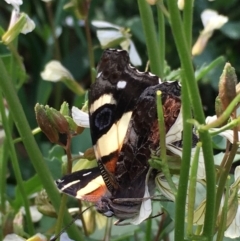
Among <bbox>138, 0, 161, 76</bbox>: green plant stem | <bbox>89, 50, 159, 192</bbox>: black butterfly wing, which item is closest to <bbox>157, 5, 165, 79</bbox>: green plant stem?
<bbox>138, 0, 161, 76</bbox>: green plant stem

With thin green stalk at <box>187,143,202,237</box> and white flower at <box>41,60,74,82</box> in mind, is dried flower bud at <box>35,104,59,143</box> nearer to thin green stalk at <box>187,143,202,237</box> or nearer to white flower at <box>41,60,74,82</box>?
thin green stalk at <box>187,143,202,237</box>

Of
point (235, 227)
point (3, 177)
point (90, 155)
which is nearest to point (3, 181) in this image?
point (3, 177)

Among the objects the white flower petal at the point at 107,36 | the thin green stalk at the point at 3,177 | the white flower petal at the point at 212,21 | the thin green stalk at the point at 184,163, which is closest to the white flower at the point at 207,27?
the white flower petal at the point at 212,21

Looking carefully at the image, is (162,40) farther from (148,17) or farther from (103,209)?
(103,209)

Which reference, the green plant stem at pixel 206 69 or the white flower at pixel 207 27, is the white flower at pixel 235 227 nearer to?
the green plant stem at pixel 206 69

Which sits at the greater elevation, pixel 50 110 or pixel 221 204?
pixel 50 110

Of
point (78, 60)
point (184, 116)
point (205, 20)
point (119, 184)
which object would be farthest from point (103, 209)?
point (78, 60)

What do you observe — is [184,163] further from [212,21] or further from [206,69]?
[212,21]
